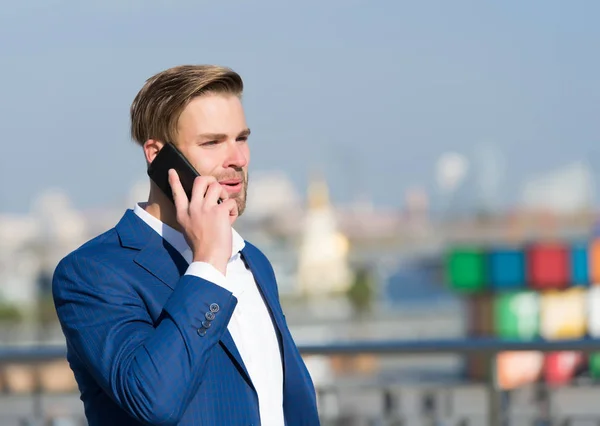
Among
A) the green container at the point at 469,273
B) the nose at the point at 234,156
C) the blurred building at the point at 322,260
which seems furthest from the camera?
the blurred building at the point at 322,260

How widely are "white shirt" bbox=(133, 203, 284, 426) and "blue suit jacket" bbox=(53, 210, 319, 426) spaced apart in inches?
0.7

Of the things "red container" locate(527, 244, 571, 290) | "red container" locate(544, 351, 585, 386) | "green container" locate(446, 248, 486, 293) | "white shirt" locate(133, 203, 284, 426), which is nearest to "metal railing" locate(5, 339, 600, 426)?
"red container" locate(544, 351, 585, 386)

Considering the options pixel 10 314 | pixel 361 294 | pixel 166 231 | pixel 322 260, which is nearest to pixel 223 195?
pixel 166 231

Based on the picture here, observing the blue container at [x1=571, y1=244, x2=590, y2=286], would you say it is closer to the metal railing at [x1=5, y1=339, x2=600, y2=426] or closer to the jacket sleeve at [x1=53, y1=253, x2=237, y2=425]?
the metal railing at [x1=5, y1=339, x2=600, y2=426]

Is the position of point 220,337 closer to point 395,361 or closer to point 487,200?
point 395,361

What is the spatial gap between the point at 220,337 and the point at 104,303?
0.19 metres

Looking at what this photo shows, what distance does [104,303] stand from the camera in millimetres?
1794

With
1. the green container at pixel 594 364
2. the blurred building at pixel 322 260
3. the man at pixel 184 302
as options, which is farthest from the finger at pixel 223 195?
the blurred building at pixel 322 260

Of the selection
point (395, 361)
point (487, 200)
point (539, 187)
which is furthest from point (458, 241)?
point (395, 361)

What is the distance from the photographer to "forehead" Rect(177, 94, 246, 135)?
74.0 inches

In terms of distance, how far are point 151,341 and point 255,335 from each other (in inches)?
10.6

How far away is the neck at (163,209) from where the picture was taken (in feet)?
6.42

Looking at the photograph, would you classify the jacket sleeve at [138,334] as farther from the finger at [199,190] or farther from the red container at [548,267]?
the red container at [548,267]

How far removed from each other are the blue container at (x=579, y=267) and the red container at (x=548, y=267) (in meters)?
0.21
